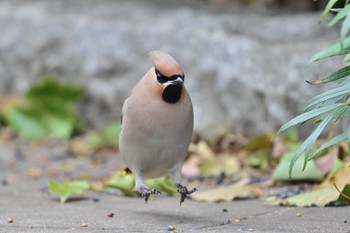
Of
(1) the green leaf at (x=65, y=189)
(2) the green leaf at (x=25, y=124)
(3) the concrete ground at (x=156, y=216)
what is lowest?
(3) the concrete ground at (x=156, y=216)

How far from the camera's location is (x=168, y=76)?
4.16 meters

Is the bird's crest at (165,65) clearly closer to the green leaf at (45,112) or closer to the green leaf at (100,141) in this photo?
the green leaf at (100,141)

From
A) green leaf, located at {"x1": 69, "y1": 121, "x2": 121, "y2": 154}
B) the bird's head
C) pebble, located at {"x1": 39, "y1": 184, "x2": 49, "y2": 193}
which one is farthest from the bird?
green leaf, located at {"x1": 69, "y1": 121, "x2": 121, "y2": 154}

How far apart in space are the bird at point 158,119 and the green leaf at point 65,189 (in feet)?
2.44

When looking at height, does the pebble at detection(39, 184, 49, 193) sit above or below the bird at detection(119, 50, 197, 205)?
above

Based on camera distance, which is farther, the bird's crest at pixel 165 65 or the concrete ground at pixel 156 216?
the bird's crest at pixel 165 65

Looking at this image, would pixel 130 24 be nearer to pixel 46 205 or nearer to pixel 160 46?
pixel 160 46

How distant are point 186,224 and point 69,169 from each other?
3.06 m

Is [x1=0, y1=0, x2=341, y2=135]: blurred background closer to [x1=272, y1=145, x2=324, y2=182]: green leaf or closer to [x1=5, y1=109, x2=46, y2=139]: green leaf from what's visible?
[x1=5, y1=109, x2=46, y2=139]: green leaf

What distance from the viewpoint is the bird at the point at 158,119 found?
4.21 metres

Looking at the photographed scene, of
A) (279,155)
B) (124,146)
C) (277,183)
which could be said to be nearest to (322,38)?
(279,155)

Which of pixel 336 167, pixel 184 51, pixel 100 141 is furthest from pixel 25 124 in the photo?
pixel 336 167

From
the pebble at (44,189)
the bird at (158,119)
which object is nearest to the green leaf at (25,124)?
the pebble at (44,189)

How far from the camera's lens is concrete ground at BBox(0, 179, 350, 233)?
3916mm
